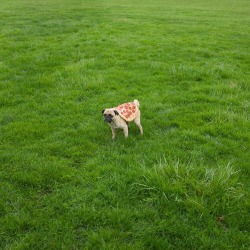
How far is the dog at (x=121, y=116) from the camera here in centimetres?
714

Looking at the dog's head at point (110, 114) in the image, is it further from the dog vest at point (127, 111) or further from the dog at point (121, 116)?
the dog vest at point (127, 111)

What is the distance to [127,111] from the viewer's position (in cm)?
744

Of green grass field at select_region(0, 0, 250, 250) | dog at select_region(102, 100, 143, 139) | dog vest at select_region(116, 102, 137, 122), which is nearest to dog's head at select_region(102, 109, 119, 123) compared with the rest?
dog at select_region(102, 100, 143, 139)

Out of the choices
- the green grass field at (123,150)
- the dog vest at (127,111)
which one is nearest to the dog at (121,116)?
the dog vest at (127,111)

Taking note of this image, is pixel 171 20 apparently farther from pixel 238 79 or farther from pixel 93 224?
pixel 93 224

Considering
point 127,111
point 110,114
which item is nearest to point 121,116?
point 127,111

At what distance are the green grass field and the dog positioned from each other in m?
0.40

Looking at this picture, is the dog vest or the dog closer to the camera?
the dog

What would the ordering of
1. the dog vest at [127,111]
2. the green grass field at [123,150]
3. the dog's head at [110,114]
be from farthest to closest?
1. the dog vest at [127,111]
2. the dog's head at [110,114]
3. the green grass field at [123,150]

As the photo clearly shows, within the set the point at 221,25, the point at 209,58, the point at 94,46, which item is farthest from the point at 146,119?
the point at 221,25

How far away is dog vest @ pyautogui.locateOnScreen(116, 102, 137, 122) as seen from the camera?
7.34 meters

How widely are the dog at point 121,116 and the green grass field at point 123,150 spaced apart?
0.40 meters

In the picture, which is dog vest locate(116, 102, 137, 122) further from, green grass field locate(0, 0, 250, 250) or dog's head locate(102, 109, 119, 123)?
green grass field locate(0, 0, 250, 250)

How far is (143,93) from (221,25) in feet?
54.0
